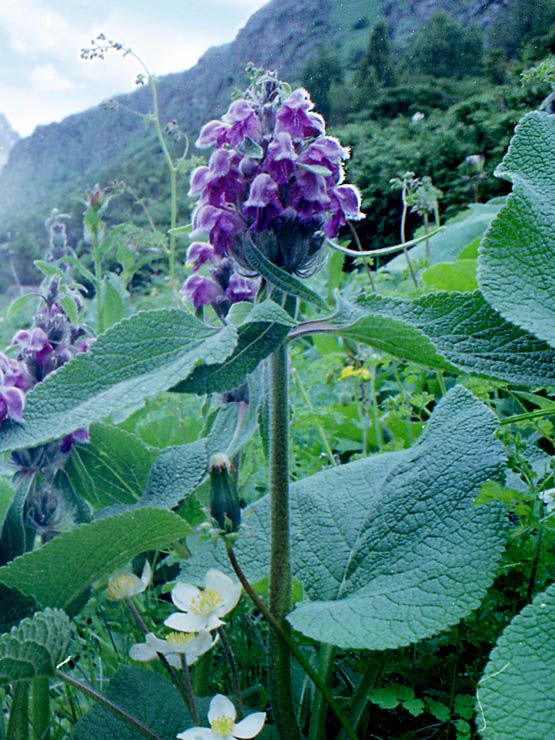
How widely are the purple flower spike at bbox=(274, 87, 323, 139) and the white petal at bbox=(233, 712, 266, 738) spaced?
18.2 inches

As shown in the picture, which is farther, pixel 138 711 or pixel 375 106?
pixel 375 106

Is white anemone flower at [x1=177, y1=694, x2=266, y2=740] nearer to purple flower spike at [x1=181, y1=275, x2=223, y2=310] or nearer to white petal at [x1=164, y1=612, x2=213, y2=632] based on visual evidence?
white petal at [x1=164, y1=612, x2=213, y2=632]

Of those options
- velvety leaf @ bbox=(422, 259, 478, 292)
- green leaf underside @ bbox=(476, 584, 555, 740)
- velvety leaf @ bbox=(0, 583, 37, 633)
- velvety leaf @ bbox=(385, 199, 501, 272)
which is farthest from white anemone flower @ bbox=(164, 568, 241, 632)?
velvety leaf @ bbox=(385, 199, 501, 272)

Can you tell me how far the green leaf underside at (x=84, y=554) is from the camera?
1.47 feet

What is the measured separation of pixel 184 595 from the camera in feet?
1.69

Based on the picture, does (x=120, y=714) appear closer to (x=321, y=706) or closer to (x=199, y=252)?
(x=321, y=706)

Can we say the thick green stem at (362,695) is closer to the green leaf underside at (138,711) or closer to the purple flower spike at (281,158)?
the green leaf underside at (138,711)

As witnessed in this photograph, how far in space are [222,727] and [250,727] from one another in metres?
0.02

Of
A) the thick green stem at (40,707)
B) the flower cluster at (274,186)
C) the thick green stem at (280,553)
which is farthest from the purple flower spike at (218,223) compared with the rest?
the thick green stem at (40,707)

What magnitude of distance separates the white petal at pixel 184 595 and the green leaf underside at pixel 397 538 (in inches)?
2.0

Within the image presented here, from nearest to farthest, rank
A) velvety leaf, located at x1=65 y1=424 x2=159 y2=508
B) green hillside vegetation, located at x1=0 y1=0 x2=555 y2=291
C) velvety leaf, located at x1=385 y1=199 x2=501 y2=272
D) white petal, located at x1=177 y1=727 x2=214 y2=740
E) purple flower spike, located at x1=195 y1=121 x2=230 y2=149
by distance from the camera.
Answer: white petal, located at x1=177 y1=727 x2=214 y2=740 < purple flower spike, located at x1=195 y1=121 x2=230 y2=149 < velvety leaf, located at x1=65 y1=424 x2=159 y2=508 < green hillside vegetation, located at x1=0 y1=0 x2=555 y2=291 < velvety leaf, located at x1=385 y1=199 x2=501 y2=272

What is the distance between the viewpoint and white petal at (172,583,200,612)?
51cm

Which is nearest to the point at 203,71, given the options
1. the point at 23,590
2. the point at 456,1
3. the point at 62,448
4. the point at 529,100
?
the point at 456,1

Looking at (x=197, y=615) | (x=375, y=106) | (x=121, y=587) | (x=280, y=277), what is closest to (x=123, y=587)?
(x=121, y=587)
